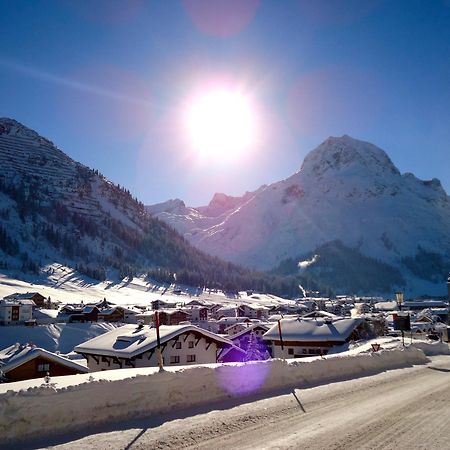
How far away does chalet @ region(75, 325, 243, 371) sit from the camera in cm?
3361

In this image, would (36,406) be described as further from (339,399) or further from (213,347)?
(213,347)

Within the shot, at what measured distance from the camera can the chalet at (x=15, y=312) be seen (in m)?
84.0

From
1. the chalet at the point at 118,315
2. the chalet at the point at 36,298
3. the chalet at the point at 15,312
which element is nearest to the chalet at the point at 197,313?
the chalet at the point at 118,315

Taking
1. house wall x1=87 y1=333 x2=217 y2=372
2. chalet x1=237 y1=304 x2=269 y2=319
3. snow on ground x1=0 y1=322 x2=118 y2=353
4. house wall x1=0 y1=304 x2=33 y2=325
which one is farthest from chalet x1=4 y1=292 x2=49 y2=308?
house wall x1=87 y1=333 x2=217 y2=372

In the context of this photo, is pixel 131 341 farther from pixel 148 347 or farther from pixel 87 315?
pixel 87 315

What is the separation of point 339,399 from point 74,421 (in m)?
7.59

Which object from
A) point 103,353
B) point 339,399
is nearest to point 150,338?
point 103,353

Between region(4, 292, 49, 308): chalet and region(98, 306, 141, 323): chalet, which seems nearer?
region(98, 306, 141, 323): chalet

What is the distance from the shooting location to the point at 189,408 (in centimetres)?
1116

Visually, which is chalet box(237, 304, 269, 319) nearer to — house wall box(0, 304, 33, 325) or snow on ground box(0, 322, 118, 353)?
snow on ground box(0, 322, 118, 353)

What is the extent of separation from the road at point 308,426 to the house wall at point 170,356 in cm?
2279

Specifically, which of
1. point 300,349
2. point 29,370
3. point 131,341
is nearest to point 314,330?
point 300,349

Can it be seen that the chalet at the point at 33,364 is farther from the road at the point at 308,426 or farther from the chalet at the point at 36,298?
the chalet at the point at 36,298

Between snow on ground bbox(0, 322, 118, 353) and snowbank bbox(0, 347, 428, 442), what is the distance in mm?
60560
